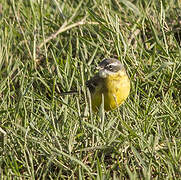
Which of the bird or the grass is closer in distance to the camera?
the grass

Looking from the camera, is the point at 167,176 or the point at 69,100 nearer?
the point at 167,176

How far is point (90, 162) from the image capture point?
3453mm

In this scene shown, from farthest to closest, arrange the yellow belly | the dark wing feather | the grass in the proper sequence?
the dark wing feather < the yellow belly < the grass

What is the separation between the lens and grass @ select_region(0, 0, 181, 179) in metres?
3.35

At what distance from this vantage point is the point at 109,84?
14.5ft

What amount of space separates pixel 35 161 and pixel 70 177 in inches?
14.4

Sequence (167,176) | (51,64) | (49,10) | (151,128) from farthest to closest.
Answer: (49,10) < (51,64) < (151,128) < (167,176)

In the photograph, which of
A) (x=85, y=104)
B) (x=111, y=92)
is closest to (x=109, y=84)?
(x=111, y=92)

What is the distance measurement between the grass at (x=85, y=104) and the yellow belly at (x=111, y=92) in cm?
9

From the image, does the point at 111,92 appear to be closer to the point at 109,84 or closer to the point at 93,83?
the point at 109,84

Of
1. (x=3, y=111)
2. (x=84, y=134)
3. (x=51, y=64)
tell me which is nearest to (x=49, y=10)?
(x=51, y=64)

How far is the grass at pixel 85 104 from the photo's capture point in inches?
132

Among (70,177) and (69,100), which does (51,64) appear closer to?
→ (69,100)

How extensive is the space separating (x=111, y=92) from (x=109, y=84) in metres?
0.11
